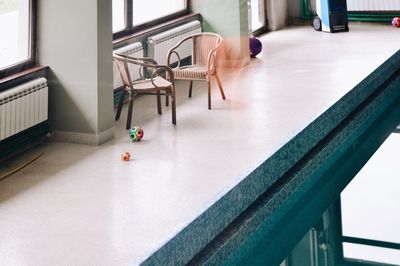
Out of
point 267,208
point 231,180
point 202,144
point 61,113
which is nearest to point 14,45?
point 61,113

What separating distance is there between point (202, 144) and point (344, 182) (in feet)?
4.34

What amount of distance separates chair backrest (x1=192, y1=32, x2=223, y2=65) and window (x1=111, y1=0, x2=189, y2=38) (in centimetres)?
77

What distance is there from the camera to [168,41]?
27.9 ft

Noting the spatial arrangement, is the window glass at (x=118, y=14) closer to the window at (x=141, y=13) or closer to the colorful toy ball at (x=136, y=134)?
the window at (x=141, y=13)

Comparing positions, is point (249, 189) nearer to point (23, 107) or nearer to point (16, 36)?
point (23, 107)

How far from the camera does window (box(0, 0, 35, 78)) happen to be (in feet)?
19.8

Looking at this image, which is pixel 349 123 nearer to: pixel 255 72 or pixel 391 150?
pixel 391 150

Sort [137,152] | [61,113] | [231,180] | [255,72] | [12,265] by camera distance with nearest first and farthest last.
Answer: [12,265]
[231,180]
[137,152]
[61,113]
[255,72]

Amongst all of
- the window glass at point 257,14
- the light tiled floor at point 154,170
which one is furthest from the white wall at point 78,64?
the window glass at point 257,14

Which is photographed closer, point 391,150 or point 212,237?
point 212,237

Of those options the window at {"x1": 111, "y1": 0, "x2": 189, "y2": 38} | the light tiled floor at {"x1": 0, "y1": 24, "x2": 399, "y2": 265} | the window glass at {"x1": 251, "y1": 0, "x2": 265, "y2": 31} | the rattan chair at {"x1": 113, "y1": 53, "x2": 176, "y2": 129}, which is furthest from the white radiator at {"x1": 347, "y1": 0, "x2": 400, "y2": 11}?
the rattan chair at {"x1": 113, "y1": 53, "x2": 176, "y2": 129}

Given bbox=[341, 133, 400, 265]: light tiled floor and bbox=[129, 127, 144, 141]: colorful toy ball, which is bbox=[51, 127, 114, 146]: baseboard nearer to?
bbox=[129, 127, 144, 141]: colorful toy ball

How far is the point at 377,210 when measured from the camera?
195 inches

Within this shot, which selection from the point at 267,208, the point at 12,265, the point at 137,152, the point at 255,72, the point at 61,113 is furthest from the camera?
the point at 255,72
